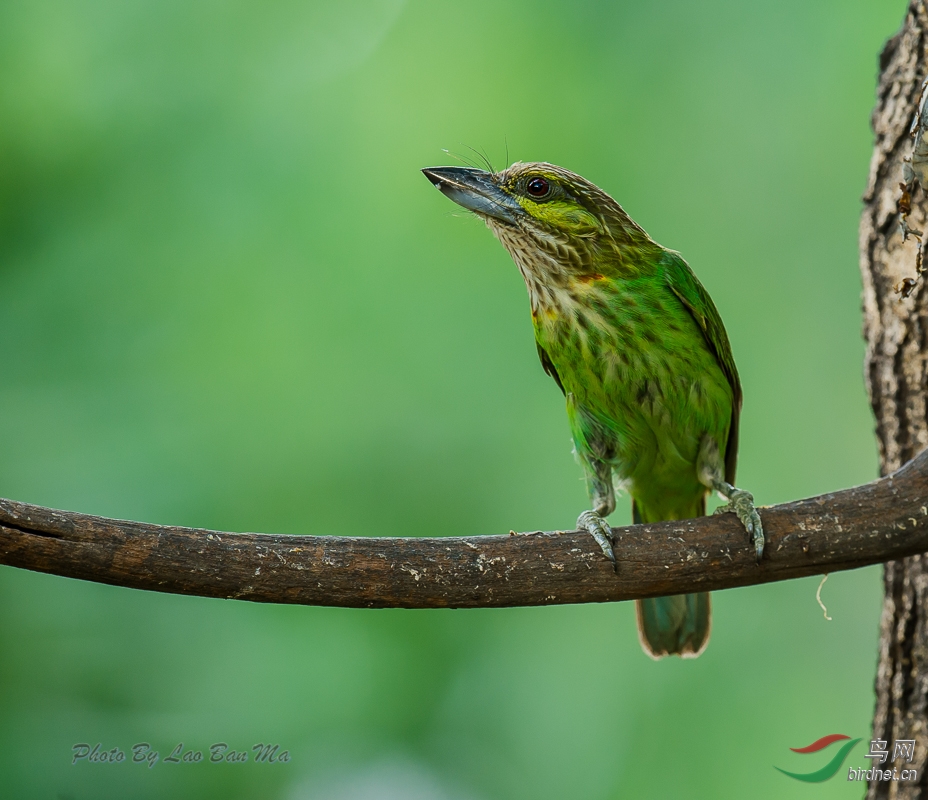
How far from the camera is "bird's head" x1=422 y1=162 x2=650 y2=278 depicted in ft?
9.45

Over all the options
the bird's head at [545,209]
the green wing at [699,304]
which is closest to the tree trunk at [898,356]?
the green wing at [699,304]

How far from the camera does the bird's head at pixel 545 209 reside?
2.88m

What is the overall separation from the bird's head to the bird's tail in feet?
3.70

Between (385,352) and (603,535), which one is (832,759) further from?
(385,352)

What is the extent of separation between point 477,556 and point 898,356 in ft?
4.85

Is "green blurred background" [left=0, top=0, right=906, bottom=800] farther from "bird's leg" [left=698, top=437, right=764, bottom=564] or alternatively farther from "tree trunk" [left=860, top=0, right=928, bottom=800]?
"tree trunk" [left=860, top=0, right=928, bottom=800]

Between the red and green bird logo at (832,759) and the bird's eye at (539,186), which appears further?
the red and green bird logo at (832,759)

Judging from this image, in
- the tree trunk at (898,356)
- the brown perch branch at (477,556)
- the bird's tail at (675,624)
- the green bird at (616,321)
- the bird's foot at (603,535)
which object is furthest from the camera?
the bird's tail at (675,624)

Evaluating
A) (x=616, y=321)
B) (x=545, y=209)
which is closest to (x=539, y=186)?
(x=545, y=209)

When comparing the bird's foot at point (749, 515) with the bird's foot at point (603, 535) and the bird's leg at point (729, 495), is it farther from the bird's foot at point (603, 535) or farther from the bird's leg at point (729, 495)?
the bird's foot at point (603, 535)

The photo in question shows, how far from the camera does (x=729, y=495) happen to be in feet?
9.32

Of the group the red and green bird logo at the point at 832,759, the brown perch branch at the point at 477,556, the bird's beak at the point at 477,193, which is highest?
the bird's beak at the point at 477,193

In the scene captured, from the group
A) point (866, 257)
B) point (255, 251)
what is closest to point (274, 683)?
point (255, 251)

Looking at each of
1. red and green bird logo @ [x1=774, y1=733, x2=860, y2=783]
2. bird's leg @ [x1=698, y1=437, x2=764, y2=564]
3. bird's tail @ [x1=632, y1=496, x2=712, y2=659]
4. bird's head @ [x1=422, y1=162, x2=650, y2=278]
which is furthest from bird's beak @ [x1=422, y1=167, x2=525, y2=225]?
red and green bird logo @ [x1=774, y1=733, x2=860, y2=783]
